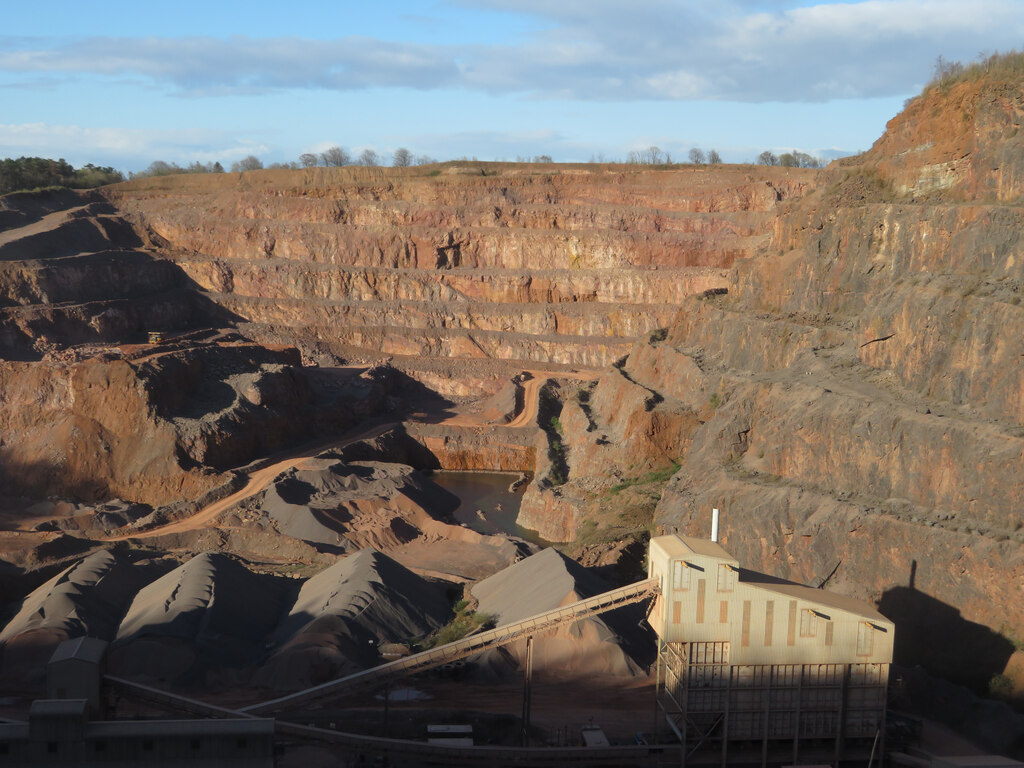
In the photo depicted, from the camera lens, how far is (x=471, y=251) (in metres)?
74.0

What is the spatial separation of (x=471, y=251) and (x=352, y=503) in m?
34.8

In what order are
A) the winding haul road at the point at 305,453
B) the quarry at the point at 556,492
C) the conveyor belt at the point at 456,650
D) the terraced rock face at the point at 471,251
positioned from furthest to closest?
the terraced rock face at the point at 471,251
the winding haul road at the point at 305,453
the conveyor belt at the point at 456,650
the quarry at the point at 556,492

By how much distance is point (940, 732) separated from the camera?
20891mm

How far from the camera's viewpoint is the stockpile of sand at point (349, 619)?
24.4 m

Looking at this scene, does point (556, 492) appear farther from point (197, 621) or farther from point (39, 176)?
point (39, 176)

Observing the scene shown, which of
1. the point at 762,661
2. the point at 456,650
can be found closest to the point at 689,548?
the point at 762,661

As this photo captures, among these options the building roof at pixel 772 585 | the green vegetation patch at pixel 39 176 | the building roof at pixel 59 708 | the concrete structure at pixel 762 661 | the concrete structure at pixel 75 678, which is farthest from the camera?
the green vegetation patch at pixel 39 176

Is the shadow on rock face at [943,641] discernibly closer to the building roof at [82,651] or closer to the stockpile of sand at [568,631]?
the stockpile of sand at [568,631]

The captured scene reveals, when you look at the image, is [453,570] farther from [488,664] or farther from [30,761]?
[30,761]

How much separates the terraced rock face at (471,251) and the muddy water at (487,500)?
1441cm

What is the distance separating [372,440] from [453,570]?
17.1m

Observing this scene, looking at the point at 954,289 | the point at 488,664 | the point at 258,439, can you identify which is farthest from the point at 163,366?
the point at 954,289

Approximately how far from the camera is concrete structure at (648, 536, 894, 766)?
1973cm

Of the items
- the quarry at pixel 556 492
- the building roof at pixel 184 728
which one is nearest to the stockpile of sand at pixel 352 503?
the quarry at pixel 556 492
